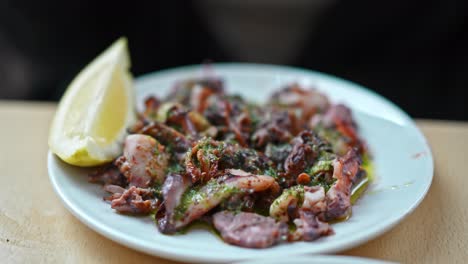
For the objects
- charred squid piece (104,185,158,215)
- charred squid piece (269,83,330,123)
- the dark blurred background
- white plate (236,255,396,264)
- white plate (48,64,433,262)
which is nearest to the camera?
white plate (236,255,396,264)

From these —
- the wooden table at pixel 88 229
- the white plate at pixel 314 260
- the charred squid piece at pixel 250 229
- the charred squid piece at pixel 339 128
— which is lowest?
the wooden table at pixel 88 229

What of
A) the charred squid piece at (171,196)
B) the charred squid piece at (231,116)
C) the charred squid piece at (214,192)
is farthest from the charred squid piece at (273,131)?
the charred squid piece at (171,196)

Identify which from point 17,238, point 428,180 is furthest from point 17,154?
point 428,180

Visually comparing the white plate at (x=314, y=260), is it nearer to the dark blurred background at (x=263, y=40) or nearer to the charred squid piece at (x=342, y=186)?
the charred squid piece at (x=342, y=186)

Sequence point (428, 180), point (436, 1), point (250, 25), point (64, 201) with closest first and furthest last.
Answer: point (64, 201), point (428, 180), point (436, 1), point (250, 25)

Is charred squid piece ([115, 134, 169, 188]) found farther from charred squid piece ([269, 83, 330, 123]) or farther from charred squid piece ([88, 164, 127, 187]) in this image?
charred squid piece ([269, 83, 330, 123])

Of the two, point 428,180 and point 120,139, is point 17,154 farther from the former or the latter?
point 428,180

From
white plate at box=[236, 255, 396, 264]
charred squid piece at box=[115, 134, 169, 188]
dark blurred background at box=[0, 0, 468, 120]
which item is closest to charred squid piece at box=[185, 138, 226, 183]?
charred squid piece at box=[115, 134, 169, 188]
